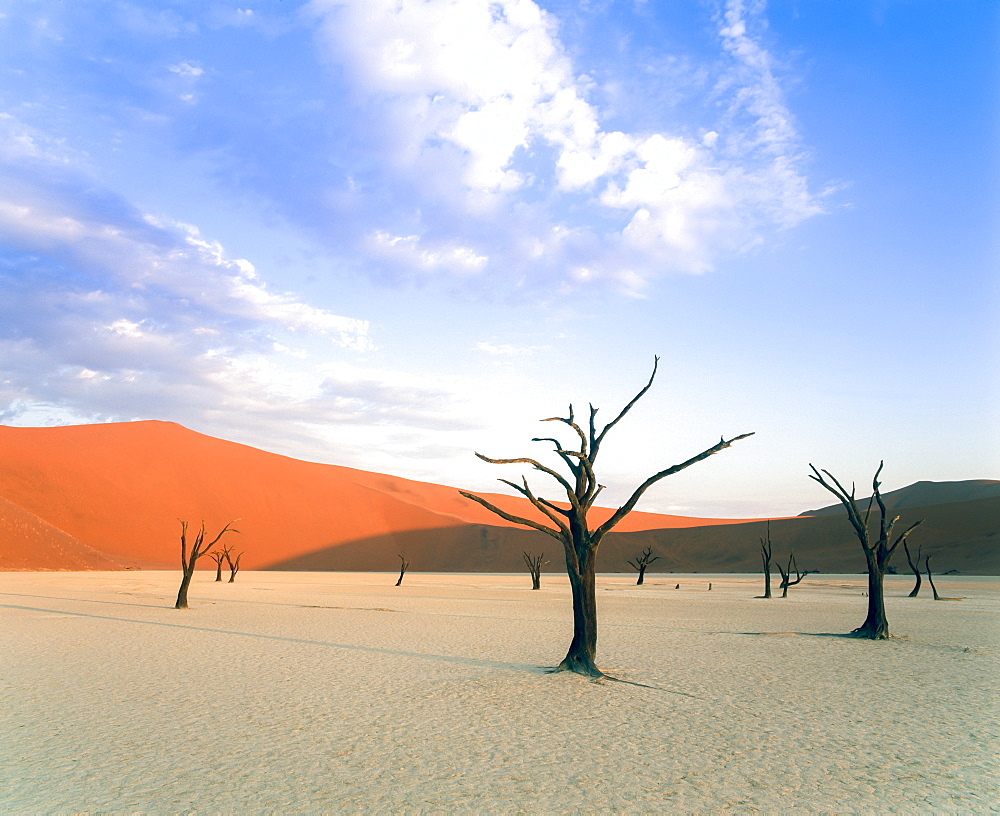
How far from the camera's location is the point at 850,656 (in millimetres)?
12312

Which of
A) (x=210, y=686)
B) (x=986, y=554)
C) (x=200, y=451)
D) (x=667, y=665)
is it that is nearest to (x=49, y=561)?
(x=200, y=451)

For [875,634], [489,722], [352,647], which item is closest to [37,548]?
[352,647]

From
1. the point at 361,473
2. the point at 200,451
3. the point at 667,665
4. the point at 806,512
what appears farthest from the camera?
the point at 806,512

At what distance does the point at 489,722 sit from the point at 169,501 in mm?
76042

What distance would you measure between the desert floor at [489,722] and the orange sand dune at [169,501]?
45.9 metres

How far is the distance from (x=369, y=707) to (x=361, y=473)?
116m

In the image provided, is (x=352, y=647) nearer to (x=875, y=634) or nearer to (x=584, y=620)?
(x=584, y=620)

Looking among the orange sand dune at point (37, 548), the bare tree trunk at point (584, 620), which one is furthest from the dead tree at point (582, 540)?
the orange sand dune at point (37, 548)

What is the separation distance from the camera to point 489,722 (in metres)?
7.61

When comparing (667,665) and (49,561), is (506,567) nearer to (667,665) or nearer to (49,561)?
(49,561)

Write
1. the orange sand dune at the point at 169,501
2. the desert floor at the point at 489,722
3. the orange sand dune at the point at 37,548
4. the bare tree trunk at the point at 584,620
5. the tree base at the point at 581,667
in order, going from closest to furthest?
the desert floor at the point at 489,722 < the tree base at the point at 581,667 < the bare tree trunk at the point at 584,620 < the orange sand dune at the point at 37,548 < the orange sand dune at the point at 169,501

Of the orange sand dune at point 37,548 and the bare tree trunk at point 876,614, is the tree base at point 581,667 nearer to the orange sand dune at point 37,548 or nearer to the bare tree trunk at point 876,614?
the bare tree trunk at point 876,614

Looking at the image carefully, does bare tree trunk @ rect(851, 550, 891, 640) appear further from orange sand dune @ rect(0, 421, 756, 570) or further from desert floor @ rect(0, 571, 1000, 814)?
orange sand dune @ rect(0, 421, 756, 570)

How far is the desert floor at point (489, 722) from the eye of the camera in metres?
5.35
